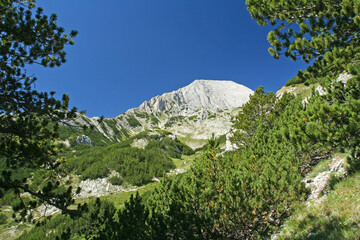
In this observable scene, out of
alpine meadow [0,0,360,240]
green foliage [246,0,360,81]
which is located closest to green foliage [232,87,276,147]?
alpine meadow [0,0,360,240]

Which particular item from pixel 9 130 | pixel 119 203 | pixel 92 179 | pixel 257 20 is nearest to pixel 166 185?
pixel 9 130

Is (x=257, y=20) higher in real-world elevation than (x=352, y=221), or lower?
higher

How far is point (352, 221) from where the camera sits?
499cm

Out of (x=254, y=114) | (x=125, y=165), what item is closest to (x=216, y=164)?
(x=254, y=114)

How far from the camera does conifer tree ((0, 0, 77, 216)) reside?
17.2ft

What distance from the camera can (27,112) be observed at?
17.3ft

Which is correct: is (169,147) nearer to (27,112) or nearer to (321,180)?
(321,180)

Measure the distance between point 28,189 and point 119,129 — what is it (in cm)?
19820

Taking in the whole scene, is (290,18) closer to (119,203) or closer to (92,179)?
(119,203)

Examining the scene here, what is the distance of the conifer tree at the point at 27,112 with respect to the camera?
5.23m

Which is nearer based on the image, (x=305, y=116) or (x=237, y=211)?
(x=305, y=116)

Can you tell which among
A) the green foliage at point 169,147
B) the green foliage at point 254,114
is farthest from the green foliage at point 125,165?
the green foliage at point 254,114

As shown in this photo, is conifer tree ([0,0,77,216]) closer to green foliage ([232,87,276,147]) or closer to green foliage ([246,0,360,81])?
green foliage ([246,0,360,81])

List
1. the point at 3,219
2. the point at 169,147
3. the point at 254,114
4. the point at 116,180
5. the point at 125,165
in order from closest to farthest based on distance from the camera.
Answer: the point at 254,114
the point at 3,219
the point at 116,180
the point at 125,165
the point at 169,147
